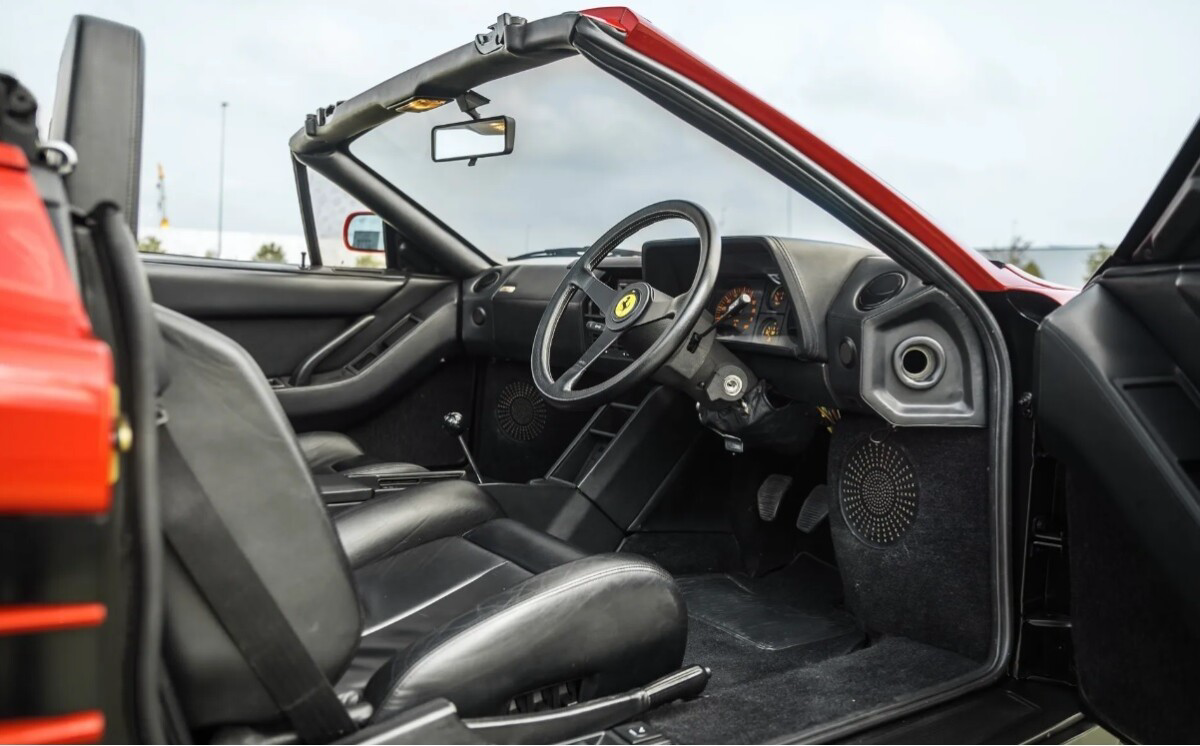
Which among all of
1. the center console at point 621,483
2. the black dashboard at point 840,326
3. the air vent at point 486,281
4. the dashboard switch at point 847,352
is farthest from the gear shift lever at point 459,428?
the dashboard switch at point 847,352

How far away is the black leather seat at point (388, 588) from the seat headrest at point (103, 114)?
15 centimetres

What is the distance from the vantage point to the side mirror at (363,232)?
3.60 m

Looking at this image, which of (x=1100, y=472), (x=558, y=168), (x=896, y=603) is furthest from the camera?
(x=558, y=168)

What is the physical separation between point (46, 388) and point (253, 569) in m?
0.37

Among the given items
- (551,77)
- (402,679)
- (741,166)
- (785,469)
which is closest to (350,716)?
(402,679)

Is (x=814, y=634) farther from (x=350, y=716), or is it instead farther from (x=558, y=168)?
(x=558, y=168)

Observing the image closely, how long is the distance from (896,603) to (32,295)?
197 cm

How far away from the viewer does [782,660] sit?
91.7 inches

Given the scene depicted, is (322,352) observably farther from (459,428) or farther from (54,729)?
(54,729)

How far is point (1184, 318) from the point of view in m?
1.51

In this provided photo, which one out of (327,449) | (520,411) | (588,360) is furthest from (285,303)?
(588,360)

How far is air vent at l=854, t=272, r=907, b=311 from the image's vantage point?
6.65 ft

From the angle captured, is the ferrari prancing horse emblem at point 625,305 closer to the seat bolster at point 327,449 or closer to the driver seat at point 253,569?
the driver seat at point 253,569

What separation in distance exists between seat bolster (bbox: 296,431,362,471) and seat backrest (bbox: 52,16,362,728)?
6.74ft
